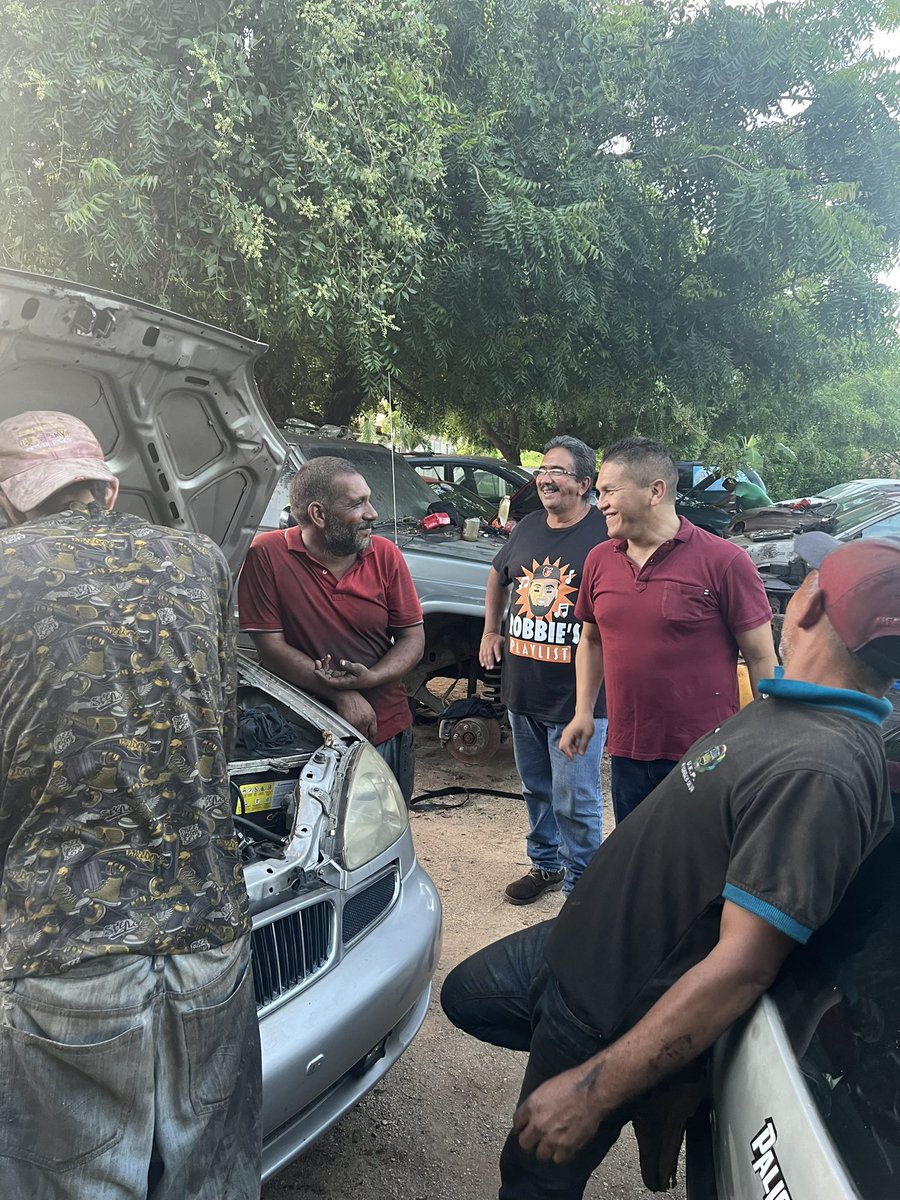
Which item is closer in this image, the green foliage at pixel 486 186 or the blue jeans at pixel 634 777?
the blue jeans at pixel 634 777

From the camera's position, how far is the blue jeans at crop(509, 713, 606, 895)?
11.3 feet

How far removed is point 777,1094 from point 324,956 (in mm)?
1187

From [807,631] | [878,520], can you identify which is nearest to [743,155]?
[878,520]

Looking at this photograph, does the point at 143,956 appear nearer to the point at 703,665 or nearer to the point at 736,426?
the point at 703,665

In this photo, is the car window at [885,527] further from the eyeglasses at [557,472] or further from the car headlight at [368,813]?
the car headlight at [368,813]

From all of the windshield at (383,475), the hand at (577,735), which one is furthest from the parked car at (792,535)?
the hand at (577,735)

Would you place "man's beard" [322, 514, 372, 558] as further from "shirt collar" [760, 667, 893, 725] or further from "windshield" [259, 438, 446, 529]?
"windshield" [259, 438, 446, 529]

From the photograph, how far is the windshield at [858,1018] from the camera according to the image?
3.59ft

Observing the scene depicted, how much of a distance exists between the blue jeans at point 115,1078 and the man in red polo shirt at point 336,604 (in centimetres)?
174

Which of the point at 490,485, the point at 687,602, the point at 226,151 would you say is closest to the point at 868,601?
the point at 687,602

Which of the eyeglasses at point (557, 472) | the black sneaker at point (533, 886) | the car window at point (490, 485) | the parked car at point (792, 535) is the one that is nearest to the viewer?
the eyeglasses at point (557, 472)

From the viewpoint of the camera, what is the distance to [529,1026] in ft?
6.23

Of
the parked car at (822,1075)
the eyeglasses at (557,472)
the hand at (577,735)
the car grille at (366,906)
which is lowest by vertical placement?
the car grille at (366,906)

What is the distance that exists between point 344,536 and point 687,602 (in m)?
1.27
